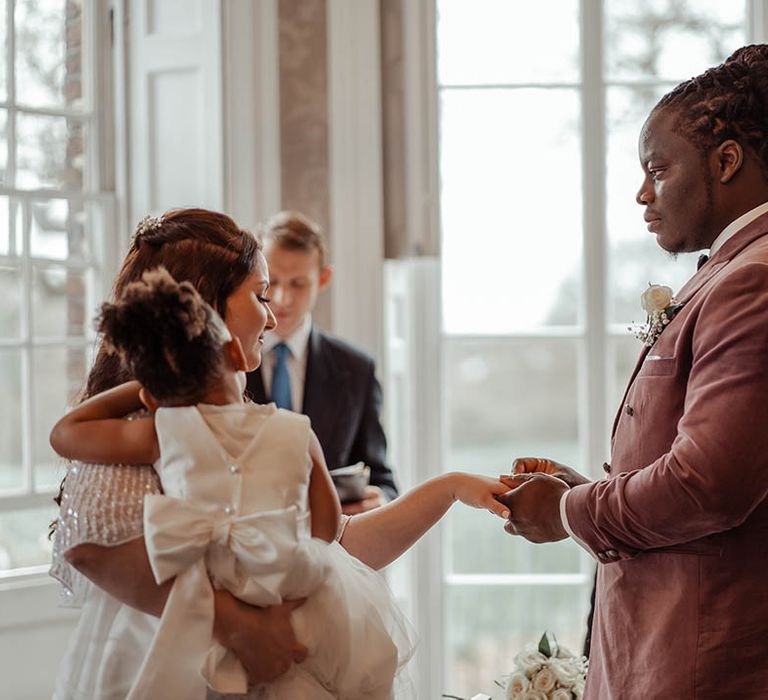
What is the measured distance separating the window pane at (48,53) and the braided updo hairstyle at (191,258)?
7.08ft

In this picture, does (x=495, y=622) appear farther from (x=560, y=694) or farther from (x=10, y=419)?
(x=10, y=419)

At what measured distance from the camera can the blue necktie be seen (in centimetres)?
322

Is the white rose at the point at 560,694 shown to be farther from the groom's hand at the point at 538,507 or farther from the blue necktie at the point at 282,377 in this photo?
the blue necktie at the point at 282,377

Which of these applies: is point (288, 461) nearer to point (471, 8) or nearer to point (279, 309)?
point (279, 309)

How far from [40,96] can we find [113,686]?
2645mm

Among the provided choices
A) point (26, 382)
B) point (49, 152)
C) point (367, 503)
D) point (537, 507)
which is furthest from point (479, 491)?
point (49, 152)

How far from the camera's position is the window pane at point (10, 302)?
350 cm

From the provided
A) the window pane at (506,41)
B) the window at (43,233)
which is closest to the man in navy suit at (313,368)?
the window at (43,233)

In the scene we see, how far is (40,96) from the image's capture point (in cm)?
361

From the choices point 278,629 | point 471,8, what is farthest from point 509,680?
point 471,8

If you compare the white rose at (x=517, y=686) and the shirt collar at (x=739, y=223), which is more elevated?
the shirt collar at (x=739, y=223)

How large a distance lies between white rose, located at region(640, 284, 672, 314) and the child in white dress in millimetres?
623

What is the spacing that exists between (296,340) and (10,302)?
1.01 metres

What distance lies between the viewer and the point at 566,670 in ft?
7.20
